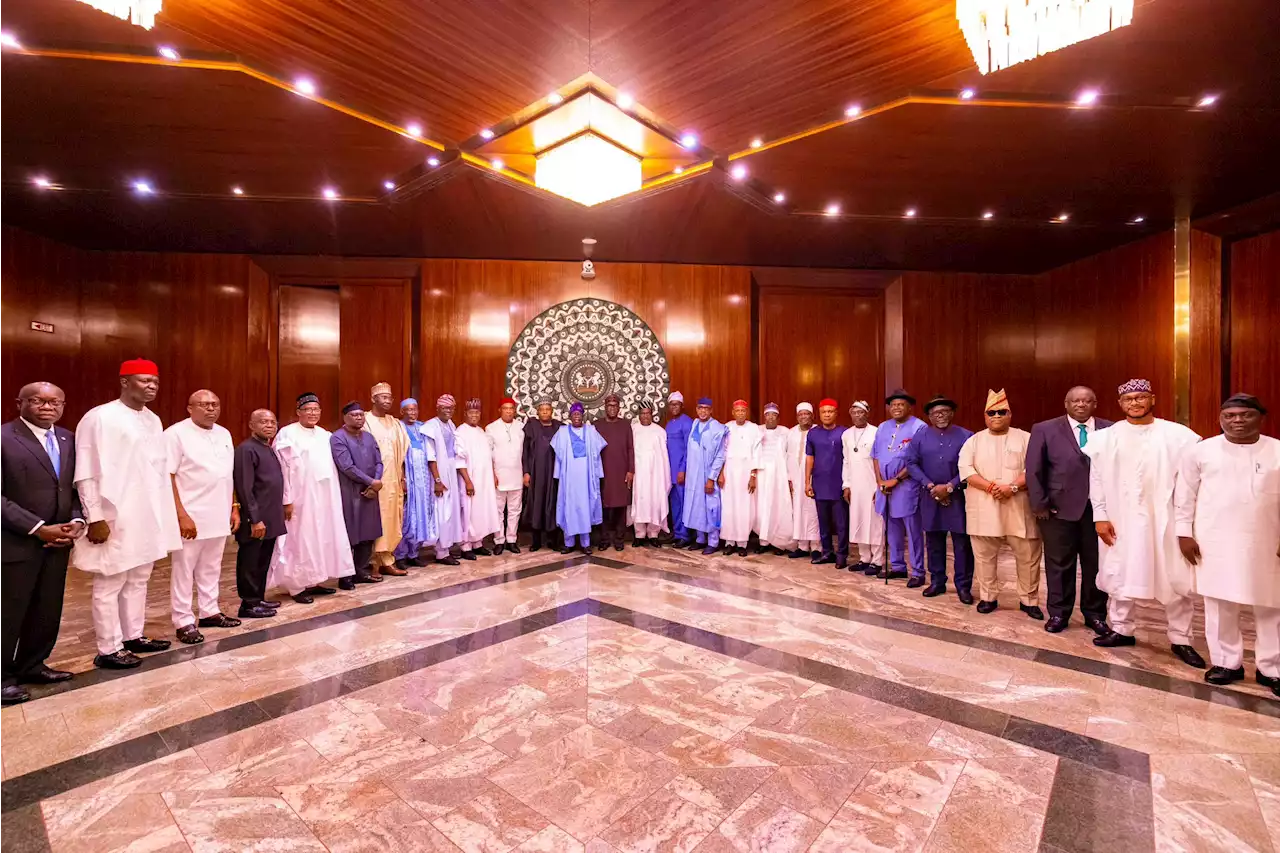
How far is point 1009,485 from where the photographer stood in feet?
12.3

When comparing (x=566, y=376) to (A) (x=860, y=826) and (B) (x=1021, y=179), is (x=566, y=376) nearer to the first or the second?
(B) (x=1021, y=179)

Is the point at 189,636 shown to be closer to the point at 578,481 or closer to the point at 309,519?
the point at 309,519

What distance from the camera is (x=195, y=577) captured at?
3.55 meters

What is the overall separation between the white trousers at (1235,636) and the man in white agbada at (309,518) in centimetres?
521

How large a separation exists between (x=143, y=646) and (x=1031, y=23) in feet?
17.2

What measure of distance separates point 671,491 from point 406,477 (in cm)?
271

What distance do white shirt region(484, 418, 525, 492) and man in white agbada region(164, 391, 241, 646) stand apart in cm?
248

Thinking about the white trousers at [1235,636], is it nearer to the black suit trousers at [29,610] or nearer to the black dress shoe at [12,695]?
the black suit trousers at [29,610]

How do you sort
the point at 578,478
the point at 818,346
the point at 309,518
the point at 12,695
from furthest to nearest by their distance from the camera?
the point at 818,346, the point at 578,478, the point at 309,518, the point at 12,695

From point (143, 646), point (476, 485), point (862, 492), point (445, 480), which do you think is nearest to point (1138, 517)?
point (862, 492)

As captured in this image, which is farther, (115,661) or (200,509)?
(200,509)

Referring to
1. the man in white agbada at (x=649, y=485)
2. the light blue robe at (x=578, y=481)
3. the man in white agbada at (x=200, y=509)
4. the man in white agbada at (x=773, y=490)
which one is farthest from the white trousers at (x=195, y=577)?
the man in white agbada at (x=773, y=490)

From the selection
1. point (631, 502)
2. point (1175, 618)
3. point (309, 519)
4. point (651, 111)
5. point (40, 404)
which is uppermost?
point (651, 111)

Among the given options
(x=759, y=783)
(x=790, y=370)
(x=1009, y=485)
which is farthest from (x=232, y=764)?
(x=790, y=370)
